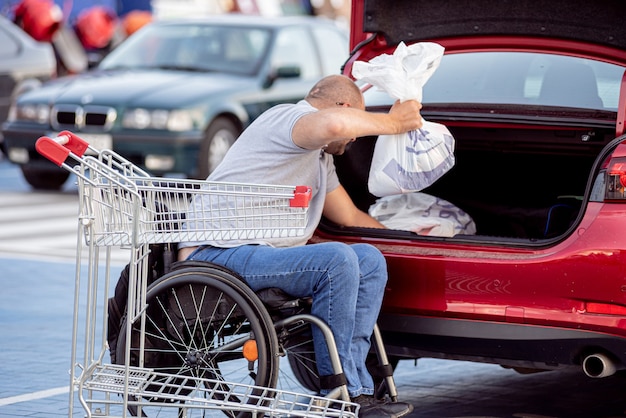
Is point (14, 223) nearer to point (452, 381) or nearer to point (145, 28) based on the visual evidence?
point (145, 28)

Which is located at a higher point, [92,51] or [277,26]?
→ [92,51]

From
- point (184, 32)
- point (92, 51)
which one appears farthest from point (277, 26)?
point (92, 51)

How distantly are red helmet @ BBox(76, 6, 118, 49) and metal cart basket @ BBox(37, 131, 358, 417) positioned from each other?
20.7 meters

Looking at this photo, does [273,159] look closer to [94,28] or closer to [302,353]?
[302,353]

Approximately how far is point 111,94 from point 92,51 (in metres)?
12.8

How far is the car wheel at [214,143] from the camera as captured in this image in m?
12.7

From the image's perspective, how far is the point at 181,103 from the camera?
41.1 ft

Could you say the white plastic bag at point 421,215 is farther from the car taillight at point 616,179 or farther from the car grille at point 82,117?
the car grille at point 82,117

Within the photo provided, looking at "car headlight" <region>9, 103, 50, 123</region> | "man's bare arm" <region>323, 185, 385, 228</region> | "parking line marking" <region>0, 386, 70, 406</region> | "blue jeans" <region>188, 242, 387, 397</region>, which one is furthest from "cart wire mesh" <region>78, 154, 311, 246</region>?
"car headlight" <region>9, 103, 50, 123</region>

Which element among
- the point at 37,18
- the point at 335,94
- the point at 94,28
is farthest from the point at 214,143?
the point at 94,28

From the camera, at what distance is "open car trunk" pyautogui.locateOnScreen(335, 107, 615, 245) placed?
5578 millimetres

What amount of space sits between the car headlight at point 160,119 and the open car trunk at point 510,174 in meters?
6.48

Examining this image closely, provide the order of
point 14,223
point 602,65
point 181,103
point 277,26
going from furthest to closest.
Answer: point 277,26
point 181,103
point 14,223
point 602,65

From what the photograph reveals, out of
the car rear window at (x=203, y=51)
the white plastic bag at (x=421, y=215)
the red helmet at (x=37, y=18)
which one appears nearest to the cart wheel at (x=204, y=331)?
the white plastic bag at (x=421, y=215)
